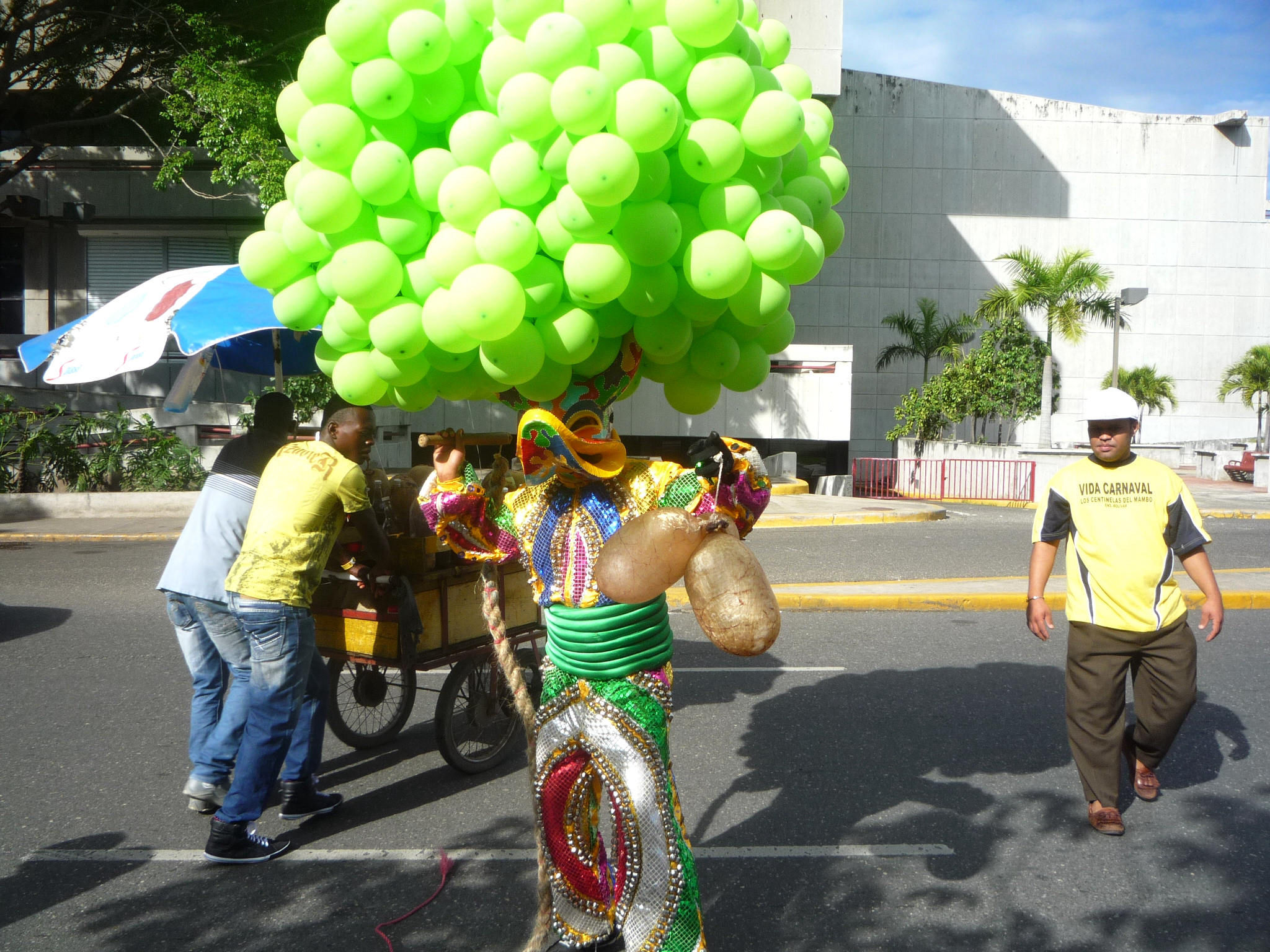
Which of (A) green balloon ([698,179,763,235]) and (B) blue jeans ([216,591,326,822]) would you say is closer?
(A) green balloon ([698,179,763,235])

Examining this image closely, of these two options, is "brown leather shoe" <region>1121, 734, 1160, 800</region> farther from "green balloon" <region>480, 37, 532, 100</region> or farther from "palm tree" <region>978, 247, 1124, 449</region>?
"palm tree" <region>978, 247, 1124, 449</region>

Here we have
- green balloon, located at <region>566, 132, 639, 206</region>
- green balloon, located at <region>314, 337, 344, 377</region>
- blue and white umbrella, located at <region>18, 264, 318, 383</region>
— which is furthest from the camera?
blue and white umbrella, located at <region>18, 264, 318, 383</region>

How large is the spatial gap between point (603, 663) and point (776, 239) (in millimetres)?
1398

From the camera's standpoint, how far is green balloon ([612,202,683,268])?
266cm

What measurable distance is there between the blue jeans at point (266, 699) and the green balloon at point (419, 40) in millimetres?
2209

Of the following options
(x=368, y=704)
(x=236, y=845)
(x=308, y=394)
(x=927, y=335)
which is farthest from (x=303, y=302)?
(x=927, y=335)

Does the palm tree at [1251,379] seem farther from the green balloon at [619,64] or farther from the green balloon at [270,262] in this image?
the green balloon at [270,262]

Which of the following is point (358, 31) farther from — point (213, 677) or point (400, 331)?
point (213, 677)

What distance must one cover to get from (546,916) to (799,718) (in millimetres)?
2806

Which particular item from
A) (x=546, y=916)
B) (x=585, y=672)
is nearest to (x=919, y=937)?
(x=546, y=916)

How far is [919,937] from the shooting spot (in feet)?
11.2

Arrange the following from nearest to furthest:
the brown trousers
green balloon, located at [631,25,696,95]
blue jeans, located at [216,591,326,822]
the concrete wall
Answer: green balloon, located at [631,25,696,95] → blue jeans, located at [216,591,326,822] → the brown trousers → the concrete wall

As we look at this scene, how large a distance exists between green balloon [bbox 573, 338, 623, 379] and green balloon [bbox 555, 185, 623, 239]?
488 mm

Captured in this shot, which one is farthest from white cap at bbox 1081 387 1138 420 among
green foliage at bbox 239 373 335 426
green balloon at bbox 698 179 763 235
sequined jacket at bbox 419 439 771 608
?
green foliage at bbox 239 373 335 426
